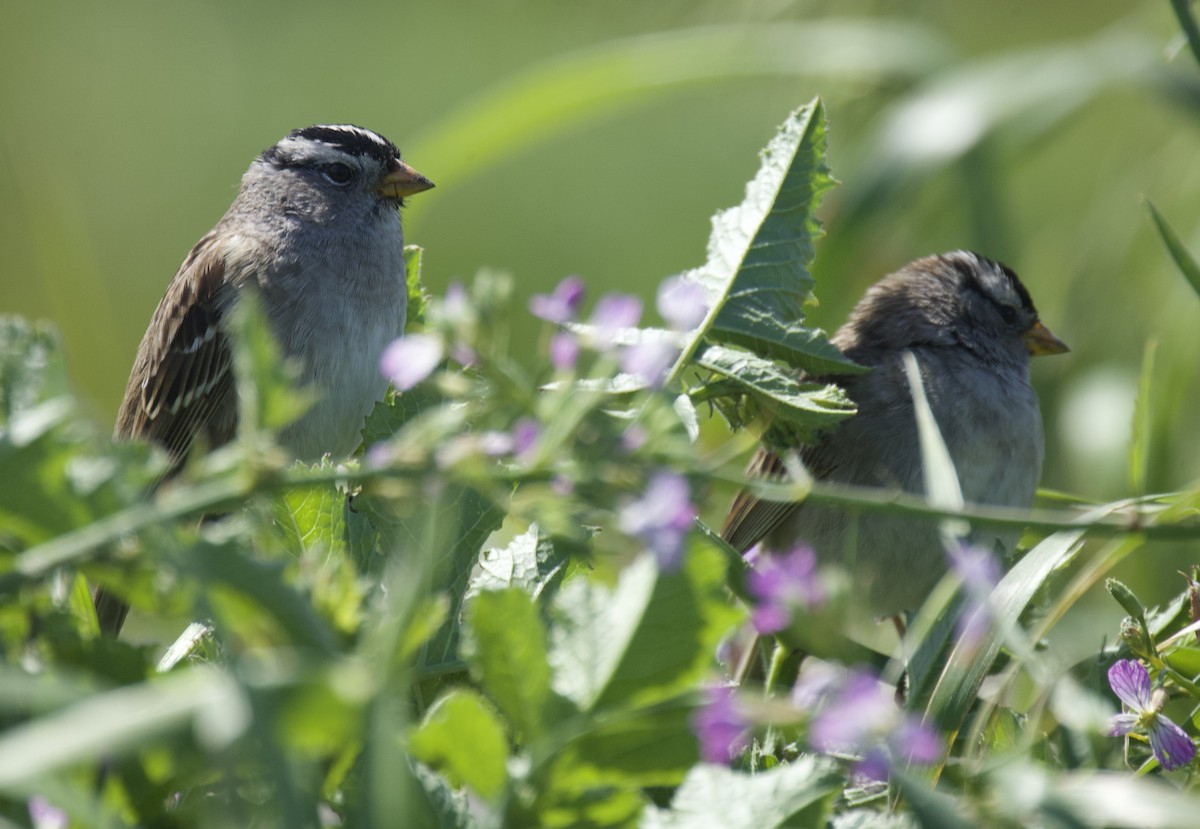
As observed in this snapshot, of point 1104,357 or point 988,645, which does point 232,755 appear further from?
point 1104,357

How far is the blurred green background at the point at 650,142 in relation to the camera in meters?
2.22

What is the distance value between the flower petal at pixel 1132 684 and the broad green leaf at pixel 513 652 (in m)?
0.33

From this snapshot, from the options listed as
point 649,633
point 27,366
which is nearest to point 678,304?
point 649,633

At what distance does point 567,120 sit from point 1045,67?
2.66 feet

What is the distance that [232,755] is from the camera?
0.38 meters

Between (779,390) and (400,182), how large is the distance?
1603mm

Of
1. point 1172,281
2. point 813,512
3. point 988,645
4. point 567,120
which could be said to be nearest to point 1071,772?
point 988,645

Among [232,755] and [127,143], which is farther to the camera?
[127,143]

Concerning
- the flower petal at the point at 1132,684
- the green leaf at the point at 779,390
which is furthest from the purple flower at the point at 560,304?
the flower petal at the point at 1132,684

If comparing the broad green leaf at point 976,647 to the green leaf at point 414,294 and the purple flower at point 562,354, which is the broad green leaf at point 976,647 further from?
the green leaf at point 414,294

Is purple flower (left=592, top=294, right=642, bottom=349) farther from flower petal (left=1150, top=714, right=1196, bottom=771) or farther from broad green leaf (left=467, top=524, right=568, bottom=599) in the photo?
flower petal (left=1150, top=714, right=1196, bottom=771)

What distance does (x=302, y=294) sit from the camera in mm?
2158

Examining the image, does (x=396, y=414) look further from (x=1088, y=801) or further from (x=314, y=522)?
(x=1088, y=801)

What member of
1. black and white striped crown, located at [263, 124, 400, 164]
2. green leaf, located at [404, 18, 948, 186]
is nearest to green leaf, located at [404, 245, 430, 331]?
green leaf, located at [404, 18, 948, 186]
